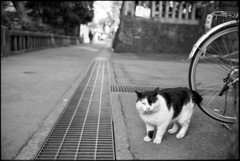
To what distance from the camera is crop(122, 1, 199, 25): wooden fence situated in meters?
13.1

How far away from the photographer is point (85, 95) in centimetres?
431

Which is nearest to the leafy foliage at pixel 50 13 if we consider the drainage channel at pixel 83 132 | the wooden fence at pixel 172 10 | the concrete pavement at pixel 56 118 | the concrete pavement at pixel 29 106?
the wooden fence at pixel 172 10

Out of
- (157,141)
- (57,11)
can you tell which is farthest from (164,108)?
(57,11)

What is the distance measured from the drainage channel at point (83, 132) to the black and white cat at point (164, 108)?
45cm

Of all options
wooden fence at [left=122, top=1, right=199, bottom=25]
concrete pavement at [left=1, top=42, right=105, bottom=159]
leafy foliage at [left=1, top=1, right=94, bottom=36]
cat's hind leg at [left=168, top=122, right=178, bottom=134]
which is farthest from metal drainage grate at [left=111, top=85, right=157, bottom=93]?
wooden fence at [left=122, top=1, right=199, bottom=25]

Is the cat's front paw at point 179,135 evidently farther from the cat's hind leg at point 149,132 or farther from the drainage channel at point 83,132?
the drainage channel at point 83,132

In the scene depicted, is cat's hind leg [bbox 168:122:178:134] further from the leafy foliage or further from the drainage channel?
the leafy foliage

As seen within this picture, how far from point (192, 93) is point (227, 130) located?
0.58 meters

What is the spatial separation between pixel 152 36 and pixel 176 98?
1130cm

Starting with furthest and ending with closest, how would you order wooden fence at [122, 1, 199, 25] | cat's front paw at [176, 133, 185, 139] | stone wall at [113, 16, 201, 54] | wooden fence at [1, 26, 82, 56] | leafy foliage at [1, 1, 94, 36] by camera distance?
leafy foliage at [1, 1, 94, 36], stone wall at [113, 16, 201, 54], wooden fence at [122, 1, 199, 25], wooden fence at [1, 26, 82, 56], cat's front paw at [176, 133, 185, 139]

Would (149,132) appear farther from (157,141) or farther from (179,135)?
(179,135)

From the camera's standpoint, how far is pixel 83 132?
2.77m

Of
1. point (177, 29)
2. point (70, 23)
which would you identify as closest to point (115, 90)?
point (177, 29)

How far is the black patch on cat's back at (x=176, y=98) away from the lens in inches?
96.0
